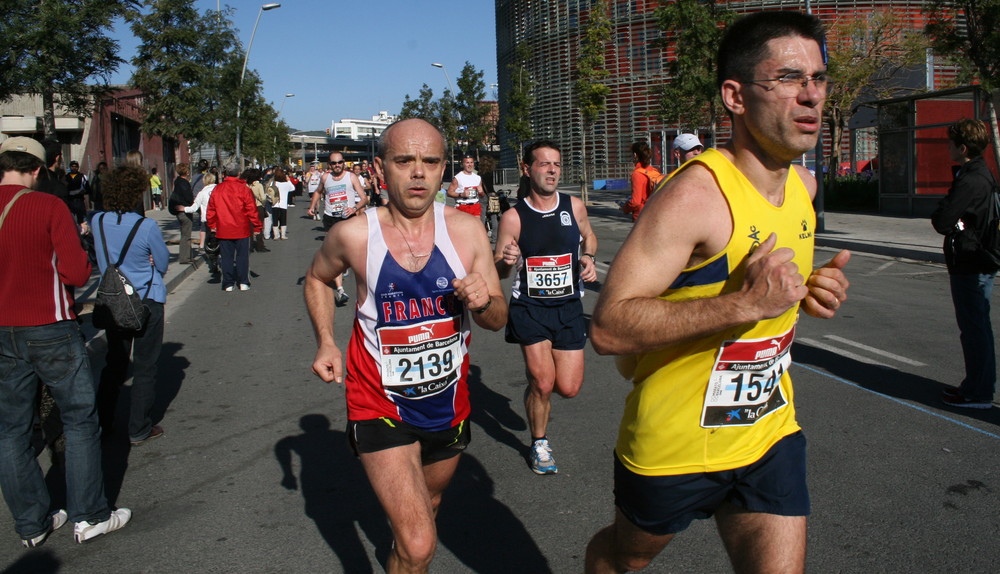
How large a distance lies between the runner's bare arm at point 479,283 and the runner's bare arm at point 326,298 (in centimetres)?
44

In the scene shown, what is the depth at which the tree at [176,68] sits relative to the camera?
21.1 meters

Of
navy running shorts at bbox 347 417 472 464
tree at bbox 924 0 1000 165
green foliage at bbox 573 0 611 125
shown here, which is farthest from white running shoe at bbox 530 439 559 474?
green foliage at bbox 573 0 611 125

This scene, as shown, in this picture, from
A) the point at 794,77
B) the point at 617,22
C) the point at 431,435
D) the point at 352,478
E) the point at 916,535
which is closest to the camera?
the point at 794,77

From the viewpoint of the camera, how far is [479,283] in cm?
293

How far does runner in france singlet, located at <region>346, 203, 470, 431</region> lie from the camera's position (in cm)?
301

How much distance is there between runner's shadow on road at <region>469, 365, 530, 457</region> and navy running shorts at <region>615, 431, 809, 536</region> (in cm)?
282

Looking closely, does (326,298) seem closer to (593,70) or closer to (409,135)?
(409,135)

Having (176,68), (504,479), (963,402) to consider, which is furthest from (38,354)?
(176,68)

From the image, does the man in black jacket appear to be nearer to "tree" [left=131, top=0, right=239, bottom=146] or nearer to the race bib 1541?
the race bib 1541

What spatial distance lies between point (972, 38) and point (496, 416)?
13115mm

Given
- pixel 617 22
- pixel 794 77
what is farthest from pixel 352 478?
pixel 617 22

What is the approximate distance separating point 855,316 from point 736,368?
7870 mm

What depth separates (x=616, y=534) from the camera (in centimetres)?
251

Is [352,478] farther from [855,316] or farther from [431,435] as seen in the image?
[855,316]
